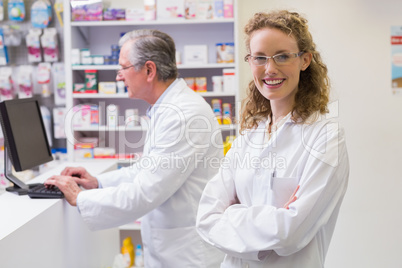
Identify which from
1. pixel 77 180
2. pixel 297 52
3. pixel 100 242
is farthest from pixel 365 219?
pixel 297 52

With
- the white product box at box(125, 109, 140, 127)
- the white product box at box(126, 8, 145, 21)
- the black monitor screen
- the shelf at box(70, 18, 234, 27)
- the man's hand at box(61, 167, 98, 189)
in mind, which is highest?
the white product box at box(126, 8, 145, 21)

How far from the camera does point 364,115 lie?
Answer: 443 centimetres

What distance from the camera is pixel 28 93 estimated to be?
4438mm

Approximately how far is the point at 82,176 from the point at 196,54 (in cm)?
201

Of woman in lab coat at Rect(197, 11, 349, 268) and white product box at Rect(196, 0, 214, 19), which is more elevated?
white product box at Rect(196, 0, 214, 19)

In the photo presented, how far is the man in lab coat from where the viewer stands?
2158 millimetres

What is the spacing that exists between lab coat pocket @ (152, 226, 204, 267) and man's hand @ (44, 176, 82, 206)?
0.46 metres

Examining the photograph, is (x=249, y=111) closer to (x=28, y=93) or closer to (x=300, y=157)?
(x=300, y=157)

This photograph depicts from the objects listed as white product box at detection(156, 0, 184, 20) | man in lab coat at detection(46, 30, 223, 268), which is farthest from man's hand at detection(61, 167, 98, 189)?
white product box at detection(156, 0, 184, 20)

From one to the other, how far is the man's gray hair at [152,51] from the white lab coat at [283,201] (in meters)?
0.92

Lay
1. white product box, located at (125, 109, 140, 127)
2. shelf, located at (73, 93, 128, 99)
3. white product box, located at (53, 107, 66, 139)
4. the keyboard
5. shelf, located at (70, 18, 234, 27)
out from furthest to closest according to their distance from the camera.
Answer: white product box, located at (53, 107, 66, 139) < white product box, located at (125, 109, 140, 127) < shelf, located at (73, 93, 128, 99) < shelf, located at (70, 18, 234, 27) < the keyboard

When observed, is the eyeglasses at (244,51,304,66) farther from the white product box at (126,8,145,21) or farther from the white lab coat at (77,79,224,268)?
the white product box at (126,8,145,21)

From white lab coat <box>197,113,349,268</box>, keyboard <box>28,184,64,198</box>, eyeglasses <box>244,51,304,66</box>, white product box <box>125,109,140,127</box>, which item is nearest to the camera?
white lab coat <box>197,113,349,268</box>

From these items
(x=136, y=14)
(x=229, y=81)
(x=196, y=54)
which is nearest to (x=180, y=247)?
(x=229, y=81)
